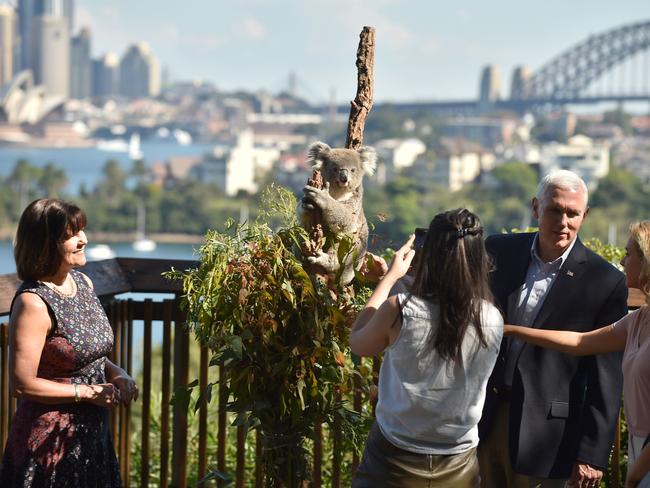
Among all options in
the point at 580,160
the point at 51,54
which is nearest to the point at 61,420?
the point at 580,160

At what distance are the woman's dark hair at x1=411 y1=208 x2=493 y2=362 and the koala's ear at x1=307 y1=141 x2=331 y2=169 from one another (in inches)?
37.5

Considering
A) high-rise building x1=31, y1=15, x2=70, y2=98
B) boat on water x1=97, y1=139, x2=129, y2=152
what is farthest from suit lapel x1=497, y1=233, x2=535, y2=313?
high-rise building x1=31, y1=15, x2=70, y2=98

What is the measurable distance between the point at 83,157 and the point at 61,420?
109860 mm

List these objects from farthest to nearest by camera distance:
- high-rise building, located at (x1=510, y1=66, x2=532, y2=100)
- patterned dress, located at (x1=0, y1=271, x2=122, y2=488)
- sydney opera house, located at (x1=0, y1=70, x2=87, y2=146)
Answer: high-rise building, located at (x1=510, y1=66, x2=532, y2=100), sydney opera house, located at (x1=0, y1=70, x2=87, y2=146), patterned dress, located at (x1=0, y1=271, x2=122, y2=488)

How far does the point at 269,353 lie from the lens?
2412 mm

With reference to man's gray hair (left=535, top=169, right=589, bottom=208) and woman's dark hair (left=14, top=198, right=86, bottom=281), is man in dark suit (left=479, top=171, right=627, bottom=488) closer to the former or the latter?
man's gray hair (left=535, top=169, right=589, bottom=208)

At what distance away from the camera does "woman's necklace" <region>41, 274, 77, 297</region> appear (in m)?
2.25

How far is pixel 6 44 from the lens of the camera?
148250mm

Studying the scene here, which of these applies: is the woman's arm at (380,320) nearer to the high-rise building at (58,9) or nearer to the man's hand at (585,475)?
the man's hand at (585,475)

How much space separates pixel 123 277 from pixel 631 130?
113 meters

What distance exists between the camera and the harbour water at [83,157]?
91938 millimetres

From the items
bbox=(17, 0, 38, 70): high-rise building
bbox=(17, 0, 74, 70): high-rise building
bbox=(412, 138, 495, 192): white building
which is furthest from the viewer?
bbox=(17, 0, 74, 70): high-rise building

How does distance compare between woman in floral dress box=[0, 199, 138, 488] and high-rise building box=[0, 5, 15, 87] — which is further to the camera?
high-rise building box=[0, 5, 15, 87]

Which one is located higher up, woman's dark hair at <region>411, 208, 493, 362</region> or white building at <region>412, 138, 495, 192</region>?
woman's dark hair at <region>411, 208, 493, 362</region>
